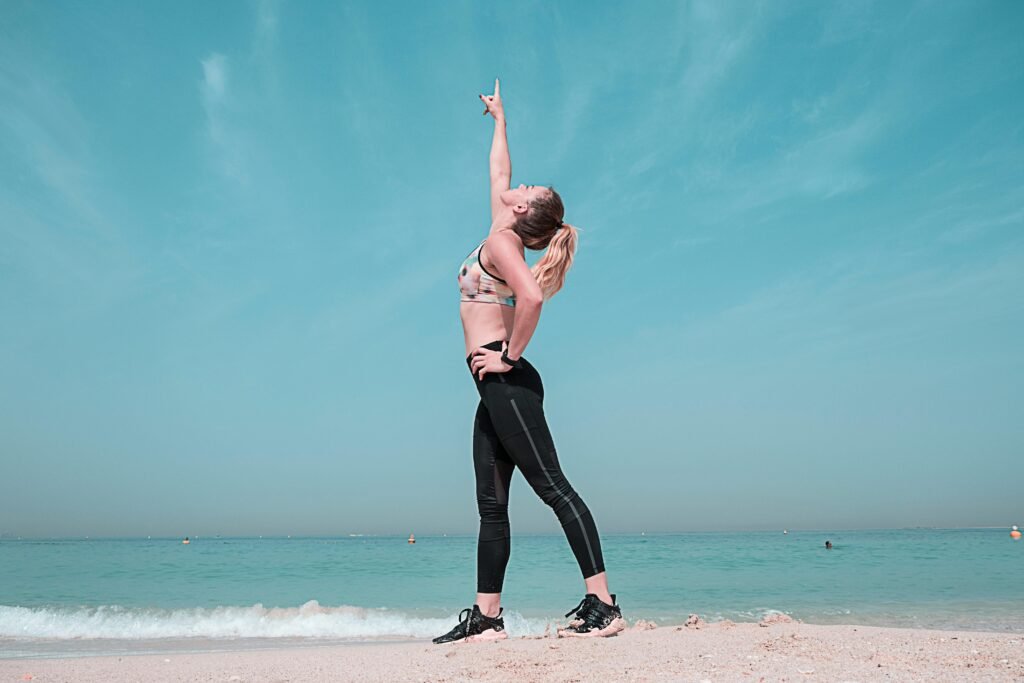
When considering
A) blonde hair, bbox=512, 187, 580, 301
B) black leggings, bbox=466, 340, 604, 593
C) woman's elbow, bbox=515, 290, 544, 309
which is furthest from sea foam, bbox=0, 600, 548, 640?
woman's elbow, bbox=515, 290, 544, 309

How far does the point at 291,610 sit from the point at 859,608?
6940 millimetres

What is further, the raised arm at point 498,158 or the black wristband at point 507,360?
the raised arm at point 498,158

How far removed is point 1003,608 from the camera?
29.0 feet

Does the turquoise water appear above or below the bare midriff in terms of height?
below

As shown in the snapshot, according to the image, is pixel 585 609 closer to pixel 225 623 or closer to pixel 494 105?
pixel 494 105

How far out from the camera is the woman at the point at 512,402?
3.15 meters

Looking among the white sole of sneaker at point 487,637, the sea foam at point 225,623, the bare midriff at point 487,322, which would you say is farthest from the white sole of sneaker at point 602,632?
the sea foam at point 225,623

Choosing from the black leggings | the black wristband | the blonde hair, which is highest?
the blonde hair

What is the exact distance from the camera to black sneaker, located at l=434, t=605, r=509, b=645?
334 centimetres

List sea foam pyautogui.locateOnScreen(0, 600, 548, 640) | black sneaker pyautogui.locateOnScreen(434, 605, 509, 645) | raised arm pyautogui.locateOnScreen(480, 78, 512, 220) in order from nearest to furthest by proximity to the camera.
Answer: black sneaker pyautogui.locateOnScreen(434, 605, 509, 645) → raised arm pyautogui.locateOnScreen(480, 78, 512, 220) → sea foam pyautogui.locateOnScreen(0, 600, 548, 640)

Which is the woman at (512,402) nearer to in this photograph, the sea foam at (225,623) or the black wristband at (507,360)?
the black wristband at (507,360)

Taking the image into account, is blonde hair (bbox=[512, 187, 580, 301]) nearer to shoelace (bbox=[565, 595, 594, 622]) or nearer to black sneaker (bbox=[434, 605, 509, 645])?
shoelace (bbox=[565, 595, 594, 622])

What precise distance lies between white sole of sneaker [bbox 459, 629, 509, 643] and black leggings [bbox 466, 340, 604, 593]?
0.18 metres

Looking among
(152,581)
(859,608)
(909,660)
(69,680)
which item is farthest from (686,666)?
(152,581)
